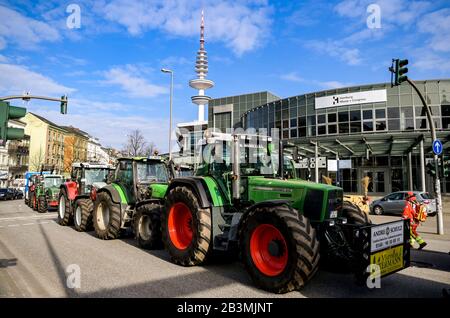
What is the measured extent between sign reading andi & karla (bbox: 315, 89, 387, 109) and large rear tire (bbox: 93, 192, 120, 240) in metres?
25.7

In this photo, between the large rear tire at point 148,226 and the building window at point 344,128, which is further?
the building window at point 344,128

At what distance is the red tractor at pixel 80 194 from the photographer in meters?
11.3

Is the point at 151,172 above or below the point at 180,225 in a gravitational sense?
above

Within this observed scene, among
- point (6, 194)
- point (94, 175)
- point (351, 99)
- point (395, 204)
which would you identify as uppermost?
point (351, 99)

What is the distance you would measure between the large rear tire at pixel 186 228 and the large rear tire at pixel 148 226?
1.03m

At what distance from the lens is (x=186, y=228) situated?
7.54m

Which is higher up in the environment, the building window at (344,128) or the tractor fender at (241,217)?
the building window at (344,128)

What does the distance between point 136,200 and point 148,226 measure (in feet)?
3.81

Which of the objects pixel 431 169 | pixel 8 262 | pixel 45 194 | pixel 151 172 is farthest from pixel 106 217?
pixel 45 194

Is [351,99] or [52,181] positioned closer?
[52,181]

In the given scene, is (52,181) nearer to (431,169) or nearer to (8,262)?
(8,262)

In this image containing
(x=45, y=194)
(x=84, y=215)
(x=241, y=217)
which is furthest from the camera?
(x=45, y=194)

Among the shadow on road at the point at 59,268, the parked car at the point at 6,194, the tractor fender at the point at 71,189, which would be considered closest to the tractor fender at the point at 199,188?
the shadow on road at the point at 59,268

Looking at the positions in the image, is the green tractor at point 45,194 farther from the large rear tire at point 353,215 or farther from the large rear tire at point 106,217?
the large rear tire at point 353,215
